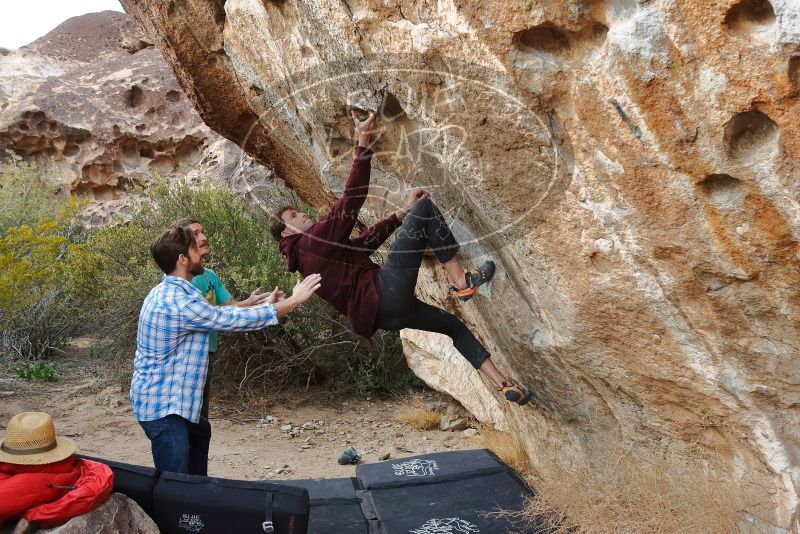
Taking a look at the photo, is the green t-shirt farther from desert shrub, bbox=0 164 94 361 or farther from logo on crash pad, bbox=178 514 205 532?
desert shrub, bbox=0 164 94 361

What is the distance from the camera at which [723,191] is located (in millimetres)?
2330

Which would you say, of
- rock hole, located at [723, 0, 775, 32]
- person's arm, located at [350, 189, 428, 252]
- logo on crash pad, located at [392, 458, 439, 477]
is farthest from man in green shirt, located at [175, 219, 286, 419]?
rock hole, located at [723, 0, 775, 32]

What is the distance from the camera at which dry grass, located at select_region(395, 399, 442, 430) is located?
6.15 m

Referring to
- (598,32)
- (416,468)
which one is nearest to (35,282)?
(416,468)

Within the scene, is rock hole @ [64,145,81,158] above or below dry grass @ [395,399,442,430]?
→ above

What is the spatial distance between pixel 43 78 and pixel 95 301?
27.9 feet

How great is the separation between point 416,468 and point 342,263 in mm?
1786

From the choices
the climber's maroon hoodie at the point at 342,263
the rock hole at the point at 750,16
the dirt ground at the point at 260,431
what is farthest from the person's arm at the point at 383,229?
the dirt ground at the point at 260,431

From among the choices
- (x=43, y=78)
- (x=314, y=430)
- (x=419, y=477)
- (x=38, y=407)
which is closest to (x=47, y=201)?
(x=43, y=78)

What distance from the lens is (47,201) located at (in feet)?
42.1

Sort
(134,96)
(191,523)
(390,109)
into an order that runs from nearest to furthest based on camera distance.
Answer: (191,523) < (390,109) < (134,96)

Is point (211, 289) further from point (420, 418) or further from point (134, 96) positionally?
point (134, 96)

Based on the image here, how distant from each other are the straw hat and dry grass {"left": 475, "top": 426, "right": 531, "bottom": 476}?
112 inches

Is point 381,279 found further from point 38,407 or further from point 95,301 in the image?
point 95,301
